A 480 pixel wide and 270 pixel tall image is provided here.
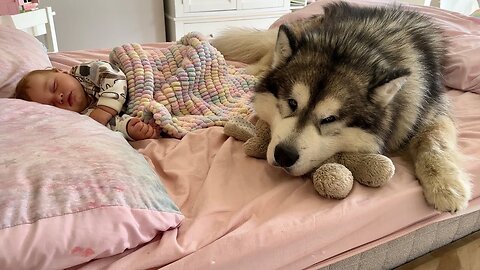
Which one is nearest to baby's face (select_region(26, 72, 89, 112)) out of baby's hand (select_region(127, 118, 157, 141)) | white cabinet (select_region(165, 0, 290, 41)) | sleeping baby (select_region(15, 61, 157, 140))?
sleeping baby (select_region(15, 61, 157, 140))

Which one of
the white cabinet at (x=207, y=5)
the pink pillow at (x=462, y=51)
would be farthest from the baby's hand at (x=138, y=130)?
the white cabinet at (x=207, y=5)

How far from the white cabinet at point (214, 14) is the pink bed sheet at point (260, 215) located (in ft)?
6.82

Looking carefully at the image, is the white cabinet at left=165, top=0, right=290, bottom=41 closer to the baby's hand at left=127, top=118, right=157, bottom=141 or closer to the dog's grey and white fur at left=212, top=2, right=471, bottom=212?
the baby's hand at left=127, top=118, right=157, bottom=141

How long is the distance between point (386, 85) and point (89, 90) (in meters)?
1.00

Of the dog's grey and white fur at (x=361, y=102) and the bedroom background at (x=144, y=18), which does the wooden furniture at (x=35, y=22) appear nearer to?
the bedroom background at (x=144, y=18)

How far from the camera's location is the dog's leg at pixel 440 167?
3.18 feet

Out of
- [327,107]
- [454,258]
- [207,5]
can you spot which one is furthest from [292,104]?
[207,5]

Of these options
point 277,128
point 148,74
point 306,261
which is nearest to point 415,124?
point 277,128

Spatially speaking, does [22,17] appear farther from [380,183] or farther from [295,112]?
[380,183]

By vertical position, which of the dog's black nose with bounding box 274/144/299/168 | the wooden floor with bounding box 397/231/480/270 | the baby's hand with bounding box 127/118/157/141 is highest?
the dog's black nose with bounding box 274/144/299/168

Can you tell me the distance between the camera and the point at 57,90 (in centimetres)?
140

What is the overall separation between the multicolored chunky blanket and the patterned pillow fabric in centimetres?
35

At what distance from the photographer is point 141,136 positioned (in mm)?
1288

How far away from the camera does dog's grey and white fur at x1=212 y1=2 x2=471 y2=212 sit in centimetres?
98
